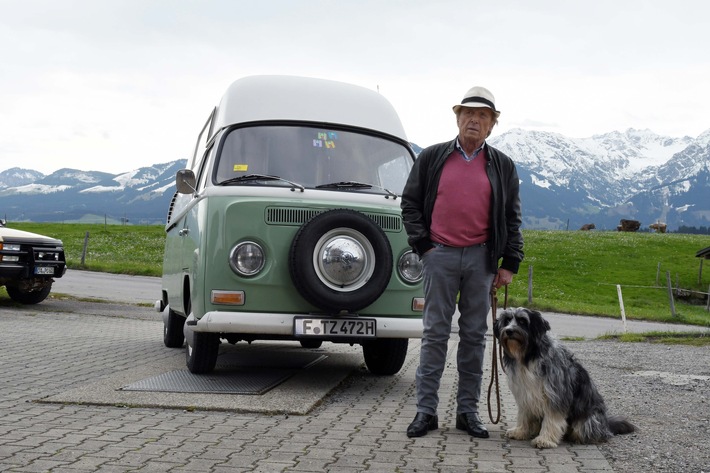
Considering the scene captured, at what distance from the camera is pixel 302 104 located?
8625 mm

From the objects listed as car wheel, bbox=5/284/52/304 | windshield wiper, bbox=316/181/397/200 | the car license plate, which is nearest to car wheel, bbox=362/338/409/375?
the car license plate

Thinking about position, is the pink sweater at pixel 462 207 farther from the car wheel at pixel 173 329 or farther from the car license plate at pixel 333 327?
the car wheel at pixel 173 329

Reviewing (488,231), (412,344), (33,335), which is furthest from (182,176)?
(412,344)

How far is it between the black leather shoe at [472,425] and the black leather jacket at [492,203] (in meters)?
1.04

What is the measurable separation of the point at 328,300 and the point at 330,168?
152 centimetres

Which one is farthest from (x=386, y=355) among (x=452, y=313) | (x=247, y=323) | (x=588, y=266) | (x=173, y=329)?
(x=588, y=266)

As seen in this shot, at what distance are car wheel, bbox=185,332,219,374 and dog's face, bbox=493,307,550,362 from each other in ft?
10.8

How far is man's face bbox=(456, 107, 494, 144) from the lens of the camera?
5973 millimetres

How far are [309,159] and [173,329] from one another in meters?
3.94

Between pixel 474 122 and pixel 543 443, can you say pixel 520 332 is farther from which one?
pixel 474 122

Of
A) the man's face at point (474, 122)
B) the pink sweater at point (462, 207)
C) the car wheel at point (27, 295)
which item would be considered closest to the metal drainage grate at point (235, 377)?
the pink sweater at point (462, 207)

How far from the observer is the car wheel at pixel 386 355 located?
8.78 m

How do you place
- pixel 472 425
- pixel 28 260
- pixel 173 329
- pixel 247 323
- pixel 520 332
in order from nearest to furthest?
pixel 520 332 → pixel 472 425 → pixel 247 323 → pixel 173 329 → pixel 28 260

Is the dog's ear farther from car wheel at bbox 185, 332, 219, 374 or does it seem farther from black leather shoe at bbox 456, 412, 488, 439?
car wheel at bbox 185, 332, 219, 374
